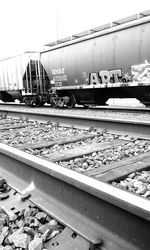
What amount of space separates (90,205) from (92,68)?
10363mm

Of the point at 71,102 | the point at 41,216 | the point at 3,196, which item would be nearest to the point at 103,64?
the point at 71,102

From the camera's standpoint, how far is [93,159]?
373 centimetres

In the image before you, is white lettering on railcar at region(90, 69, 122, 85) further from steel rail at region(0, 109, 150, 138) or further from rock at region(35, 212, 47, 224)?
rock at region(35, 212, 47, 224)

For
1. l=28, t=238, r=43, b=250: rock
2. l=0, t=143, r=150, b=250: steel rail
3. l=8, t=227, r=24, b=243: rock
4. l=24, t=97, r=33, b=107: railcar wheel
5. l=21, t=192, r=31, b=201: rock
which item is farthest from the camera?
l=24, t=97, r=33, b=107: railcar wheel

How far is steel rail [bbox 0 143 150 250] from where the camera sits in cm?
179

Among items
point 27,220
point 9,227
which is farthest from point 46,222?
point 9,227

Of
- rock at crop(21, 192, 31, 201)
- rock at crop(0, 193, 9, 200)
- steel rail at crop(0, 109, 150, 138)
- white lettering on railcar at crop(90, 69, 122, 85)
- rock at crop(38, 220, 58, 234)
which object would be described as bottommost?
rock at crop(0, 193, 9, 200)

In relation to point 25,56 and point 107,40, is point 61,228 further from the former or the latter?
point 25,56

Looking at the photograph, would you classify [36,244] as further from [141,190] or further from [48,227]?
[141,190]

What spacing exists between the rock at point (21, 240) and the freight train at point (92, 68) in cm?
852

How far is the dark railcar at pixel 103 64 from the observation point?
10039 millimetres

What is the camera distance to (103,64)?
11516 millimetres

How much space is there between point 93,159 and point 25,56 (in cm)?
1399

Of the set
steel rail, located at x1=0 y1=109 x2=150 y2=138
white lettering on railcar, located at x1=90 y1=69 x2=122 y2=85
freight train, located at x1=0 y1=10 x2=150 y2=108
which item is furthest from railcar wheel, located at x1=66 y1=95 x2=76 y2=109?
steel rail, located at x1=0 y1=109 x2=150 y2=138
